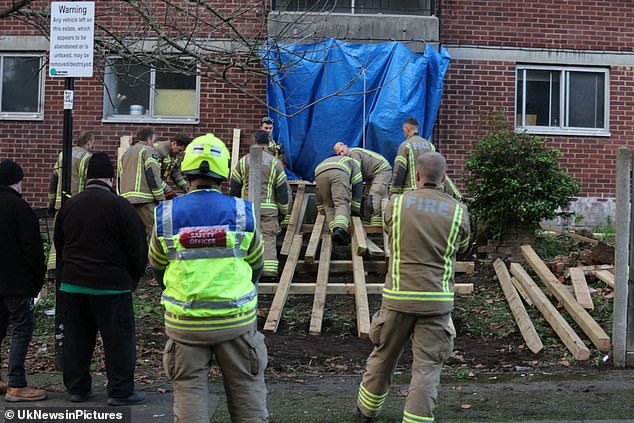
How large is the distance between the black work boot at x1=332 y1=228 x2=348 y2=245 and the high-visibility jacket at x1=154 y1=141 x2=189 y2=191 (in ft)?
8.03

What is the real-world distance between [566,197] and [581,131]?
402 centimetres

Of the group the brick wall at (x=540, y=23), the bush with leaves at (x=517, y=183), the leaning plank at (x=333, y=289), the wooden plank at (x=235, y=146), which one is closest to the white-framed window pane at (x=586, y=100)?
the brick wall at (x=540, y=23)

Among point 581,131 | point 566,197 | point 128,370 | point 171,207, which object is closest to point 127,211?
point 128,370

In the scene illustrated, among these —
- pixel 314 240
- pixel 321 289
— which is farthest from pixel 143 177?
pixel 321 289

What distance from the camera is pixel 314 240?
10.8 m

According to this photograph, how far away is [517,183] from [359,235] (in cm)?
225

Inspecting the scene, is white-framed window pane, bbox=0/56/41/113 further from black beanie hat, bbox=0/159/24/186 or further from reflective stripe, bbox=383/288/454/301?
reflective stripe, bbox=383/288/454/301

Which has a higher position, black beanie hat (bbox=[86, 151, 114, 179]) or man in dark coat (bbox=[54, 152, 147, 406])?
black beanie hat (bbox=[86, 151, 114, 179])

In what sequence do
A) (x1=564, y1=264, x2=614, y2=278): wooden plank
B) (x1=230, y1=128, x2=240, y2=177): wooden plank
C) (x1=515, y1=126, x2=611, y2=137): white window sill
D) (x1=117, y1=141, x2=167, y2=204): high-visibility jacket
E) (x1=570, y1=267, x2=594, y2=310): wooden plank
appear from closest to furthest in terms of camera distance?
(x1=570, y1=267, x2=594, y2=310): wooden plank → (x1=564, y1=264, x2=614, y2=278): wooden plank → (x1=117, y1=141, x2=167, y2=204): high-visibility jacket → (x1=230, y1=128, x2=240, y2=177): wooden plank → (x1=515, y1=126, x2=611, y2=137): white window sill

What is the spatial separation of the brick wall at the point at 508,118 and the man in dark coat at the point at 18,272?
9.08m

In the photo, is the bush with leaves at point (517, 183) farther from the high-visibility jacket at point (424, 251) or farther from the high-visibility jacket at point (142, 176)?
the high-visibility jacket at point (424, 251)

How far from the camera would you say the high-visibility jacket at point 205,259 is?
15.1 ft

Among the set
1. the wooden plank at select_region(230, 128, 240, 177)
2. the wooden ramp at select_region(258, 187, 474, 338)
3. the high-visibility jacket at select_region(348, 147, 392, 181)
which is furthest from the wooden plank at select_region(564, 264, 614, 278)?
the wooden plank at select_region(230, 128, 240, 177)

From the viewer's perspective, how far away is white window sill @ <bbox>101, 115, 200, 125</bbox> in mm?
14312
